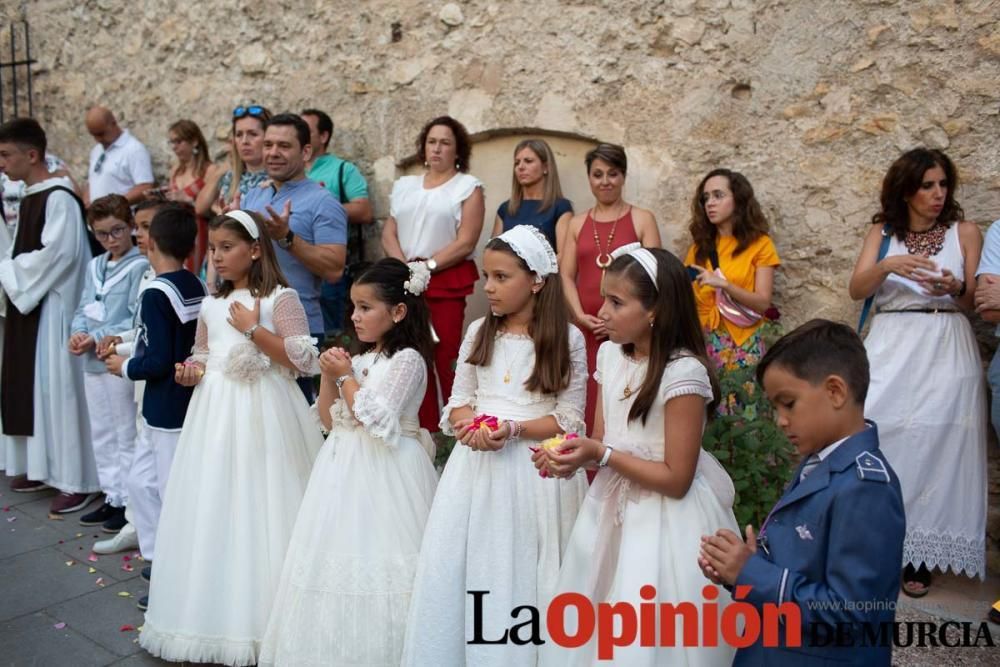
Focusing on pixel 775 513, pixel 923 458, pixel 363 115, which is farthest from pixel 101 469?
pixel 923 458

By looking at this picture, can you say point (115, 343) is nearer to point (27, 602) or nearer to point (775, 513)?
point (27, 602)

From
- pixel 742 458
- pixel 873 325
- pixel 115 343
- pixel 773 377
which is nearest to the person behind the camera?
pixel 773 377

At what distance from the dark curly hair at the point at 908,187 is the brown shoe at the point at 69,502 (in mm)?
4787

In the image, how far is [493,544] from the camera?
2725mm

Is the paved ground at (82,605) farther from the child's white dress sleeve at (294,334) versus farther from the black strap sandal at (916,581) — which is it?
the child's white dress sleeve at (294,334)

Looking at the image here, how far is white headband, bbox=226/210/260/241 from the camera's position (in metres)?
3.48

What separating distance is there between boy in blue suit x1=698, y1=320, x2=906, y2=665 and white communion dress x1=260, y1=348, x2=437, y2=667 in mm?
1271

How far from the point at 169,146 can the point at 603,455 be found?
6.07 metres

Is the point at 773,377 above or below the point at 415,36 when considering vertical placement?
below

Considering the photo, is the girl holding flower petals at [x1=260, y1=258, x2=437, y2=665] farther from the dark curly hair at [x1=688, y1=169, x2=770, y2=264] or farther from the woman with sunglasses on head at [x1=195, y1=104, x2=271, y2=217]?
the woman with sunglasses on head at [x1=195, y1=104, x2=271, y2=217]

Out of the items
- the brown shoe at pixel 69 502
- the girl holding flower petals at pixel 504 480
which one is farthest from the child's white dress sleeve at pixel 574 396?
the brown shoe at pixel 69 502

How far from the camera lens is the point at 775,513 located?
208 cm

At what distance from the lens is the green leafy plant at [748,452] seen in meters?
3.47

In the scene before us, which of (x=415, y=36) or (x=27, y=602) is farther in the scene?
(x=415, y=36)
